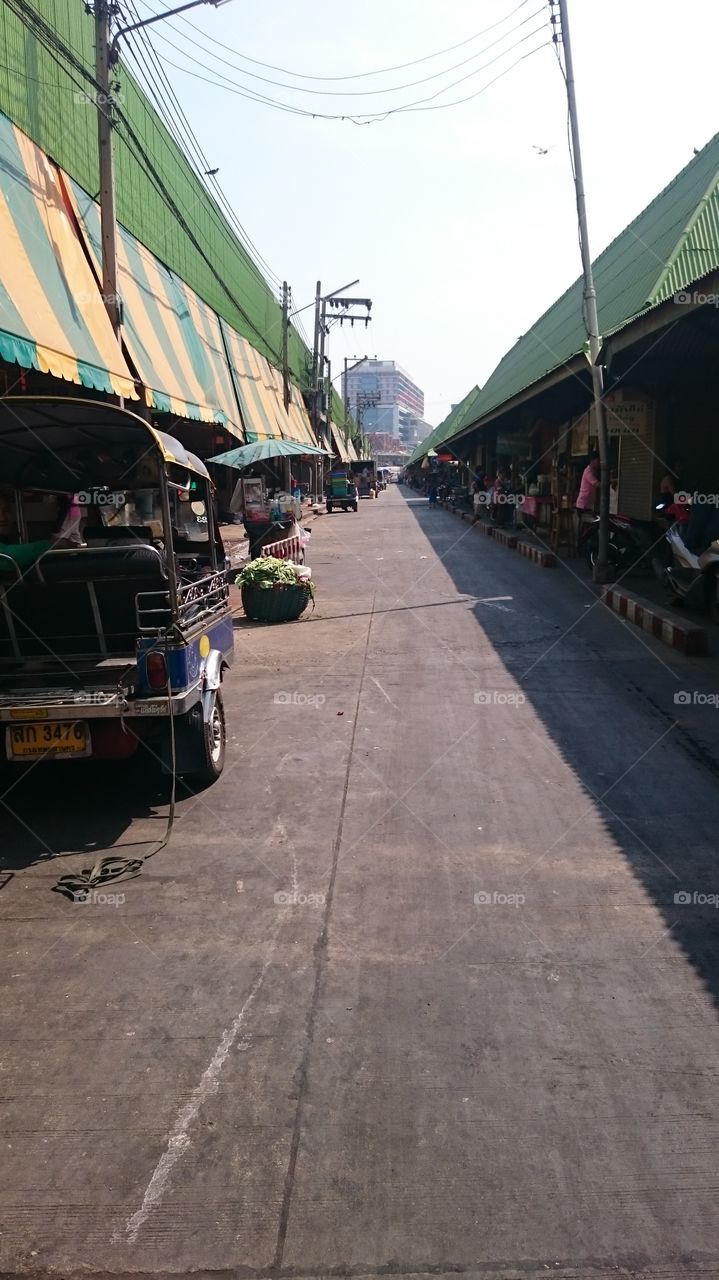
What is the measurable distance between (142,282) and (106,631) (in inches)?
460

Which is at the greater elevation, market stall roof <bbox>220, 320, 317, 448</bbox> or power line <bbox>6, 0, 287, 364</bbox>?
power line <bbox>6, 0, 287, 364</bbox>

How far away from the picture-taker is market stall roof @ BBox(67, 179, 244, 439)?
1375 cm

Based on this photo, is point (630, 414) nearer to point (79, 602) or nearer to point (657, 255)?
point (657, 255)

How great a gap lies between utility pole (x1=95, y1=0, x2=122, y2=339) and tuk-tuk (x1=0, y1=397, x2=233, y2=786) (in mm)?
5261

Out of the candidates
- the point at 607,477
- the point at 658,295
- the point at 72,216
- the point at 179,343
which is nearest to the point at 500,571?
the point at 607,477

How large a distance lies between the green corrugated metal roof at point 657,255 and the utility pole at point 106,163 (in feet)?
22.4
